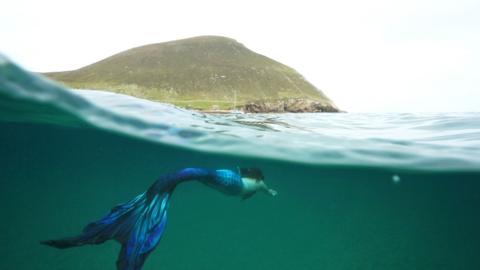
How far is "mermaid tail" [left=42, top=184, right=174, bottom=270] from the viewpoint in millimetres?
4504

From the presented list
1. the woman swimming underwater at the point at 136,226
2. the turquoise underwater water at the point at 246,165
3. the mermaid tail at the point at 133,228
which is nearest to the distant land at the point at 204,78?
the turquoise underwater water at the point at 246,165

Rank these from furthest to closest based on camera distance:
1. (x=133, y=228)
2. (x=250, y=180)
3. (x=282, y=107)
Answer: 1. (x=282, y=107)
2. (x=250, y=180)
3. (x=133, y=228)

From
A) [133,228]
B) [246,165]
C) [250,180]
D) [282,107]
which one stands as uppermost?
[250,180]

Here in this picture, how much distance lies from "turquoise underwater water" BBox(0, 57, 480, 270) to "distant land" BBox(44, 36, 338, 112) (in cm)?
5653

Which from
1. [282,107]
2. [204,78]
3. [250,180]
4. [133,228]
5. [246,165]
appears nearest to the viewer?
[133,228]

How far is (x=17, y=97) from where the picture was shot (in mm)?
7773

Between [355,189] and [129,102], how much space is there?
10483mm

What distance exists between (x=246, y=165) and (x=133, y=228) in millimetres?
8062

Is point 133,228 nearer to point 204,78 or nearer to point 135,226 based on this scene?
point 135,226

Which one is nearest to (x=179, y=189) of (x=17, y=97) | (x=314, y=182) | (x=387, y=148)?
(x=314, y=182)

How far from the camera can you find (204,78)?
328 feet

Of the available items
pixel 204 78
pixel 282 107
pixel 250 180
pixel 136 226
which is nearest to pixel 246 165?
pixel 250 180

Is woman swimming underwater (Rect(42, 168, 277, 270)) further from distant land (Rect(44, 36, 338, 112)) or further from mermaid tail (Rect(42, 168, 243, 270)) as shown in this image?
distant land (Rect(44, 36, 338, 112))

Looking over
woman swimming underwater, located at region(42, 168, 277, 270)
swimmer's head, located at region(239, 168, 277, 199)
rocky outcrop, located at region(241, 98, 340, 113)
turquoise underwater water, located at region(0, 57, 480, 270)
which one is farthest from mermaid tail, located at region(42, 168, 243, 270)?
rocky outcrop, located at region(241, 98, 340, 113)
